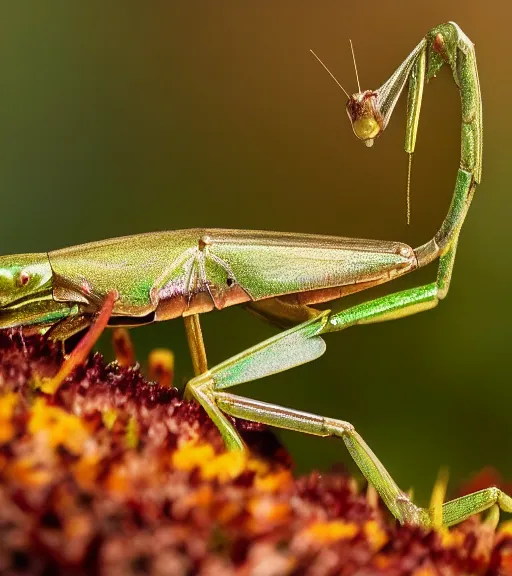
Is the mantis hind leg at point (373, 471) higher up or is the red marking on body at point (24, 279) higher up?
the red marking on body at point (24, 279)

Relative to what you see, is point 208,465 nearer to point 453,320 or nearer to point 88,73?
point 453,320

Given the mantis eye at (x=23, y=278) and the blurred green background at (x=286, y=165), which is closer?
the mantis eye at (x=23, y=278)

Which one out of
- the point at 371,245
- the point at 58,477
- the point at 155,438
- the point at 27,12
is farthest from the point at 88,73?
the point at 58,477

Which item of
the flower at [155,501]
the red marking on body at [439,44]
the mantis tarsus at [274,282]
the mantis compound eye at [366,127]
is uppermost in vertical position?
the red marking on body at [439,44]

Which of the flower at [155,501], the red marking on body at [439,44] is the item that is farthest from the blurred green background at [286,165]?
the flower at [155,501]

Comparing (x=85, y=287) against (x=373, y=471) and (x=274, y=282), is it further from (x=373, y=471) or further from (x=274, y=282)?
(x=373, y=471)

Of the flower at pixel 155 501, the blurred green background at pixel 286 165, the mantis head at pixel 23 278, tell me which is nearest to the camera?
the flower at pixel 155 501

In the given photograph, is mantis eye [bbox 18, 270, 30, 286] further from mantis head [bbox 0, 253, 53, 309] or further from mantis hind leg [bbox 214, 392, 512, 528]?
mantis hind leg [bbox 214, 392, 512, 528]

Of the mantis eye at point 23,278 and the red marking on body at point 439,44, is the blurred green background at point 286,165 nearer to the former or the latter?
the red marking on body at point 439,44

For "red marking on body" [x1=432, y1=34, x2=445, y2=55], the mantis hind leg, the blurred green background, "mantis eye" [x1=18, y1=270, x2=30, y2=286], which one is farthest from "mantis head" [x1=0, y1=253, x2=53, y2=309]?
"red marking on body" [x1=432, y1=34, x2=445, y2=55]
